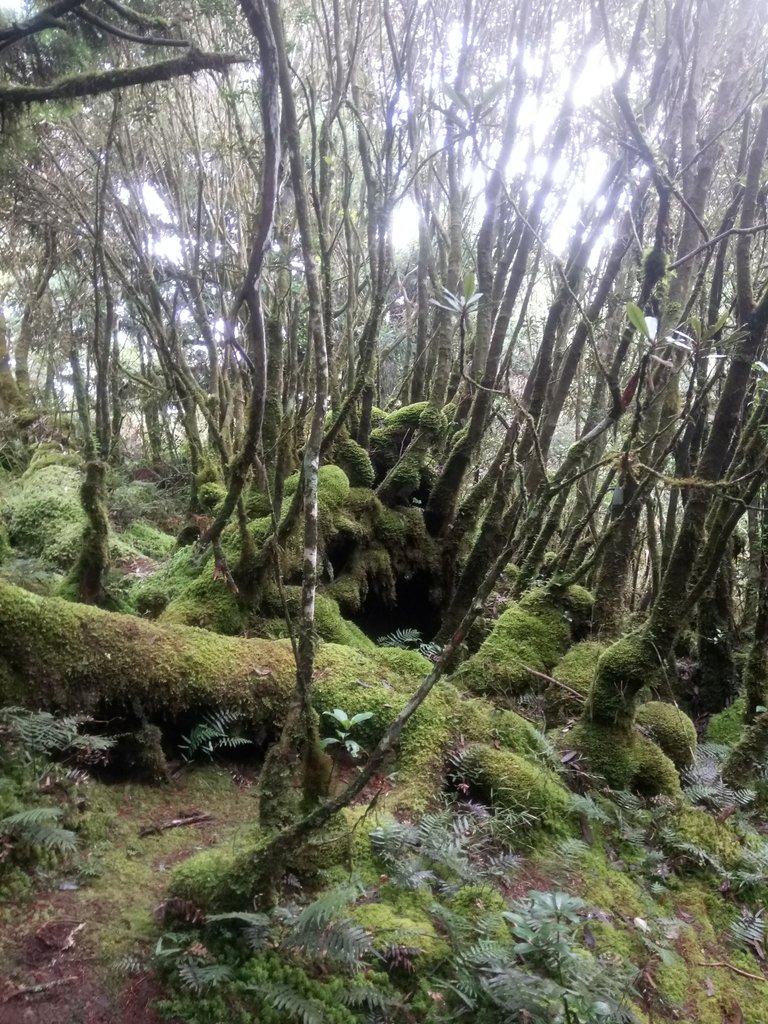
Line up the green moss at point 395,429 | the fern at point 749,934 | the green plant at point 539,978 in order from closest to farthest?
the green plant at point 539,978, the fern at point 749,934, the green moss at point 395,429

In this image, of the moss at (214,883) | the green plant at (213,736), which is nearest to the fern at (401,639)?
the green plant at (213,736)

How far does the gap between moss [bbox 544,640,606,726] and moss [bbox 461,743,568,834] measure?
0.99 m

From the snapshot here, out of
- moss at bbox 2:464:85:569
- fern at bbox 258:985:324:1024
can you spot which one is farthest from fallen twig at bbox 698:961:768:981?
moss at bbox 2:464:85:569

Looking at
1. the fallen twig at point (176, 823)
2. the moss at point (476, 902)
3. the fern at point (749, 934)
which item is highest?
the fallen twig at point (176, 823)

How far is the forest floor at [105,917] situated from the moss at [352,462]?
4.82m

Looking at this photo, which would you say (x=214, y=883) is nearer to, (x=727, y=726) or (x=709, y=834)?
(x=709, y=834)

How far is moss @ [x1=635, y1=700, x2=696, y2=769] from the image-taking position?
4.94 metres

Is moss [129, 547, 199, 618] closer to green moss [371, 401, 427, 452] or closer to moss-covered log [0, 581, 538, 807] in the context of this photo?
moss-covered log [0, 581, 538, 807]

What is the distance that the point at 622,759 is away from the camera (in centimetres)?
429

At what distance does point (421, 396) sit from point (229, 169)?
3.88 meters

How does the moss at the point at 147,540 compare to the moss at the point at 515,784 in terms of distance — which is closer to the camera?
the moss at the point at 515,784

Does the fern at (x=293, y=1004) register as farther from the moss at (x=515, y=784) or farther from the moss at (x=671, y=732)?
the moss at (x=671, y=732)

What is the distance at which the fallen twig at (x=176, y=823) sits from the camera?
3.17 meters

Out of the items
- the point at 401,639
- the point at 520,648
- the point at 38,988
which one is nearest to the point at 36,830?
Answer: the point at 38,988
